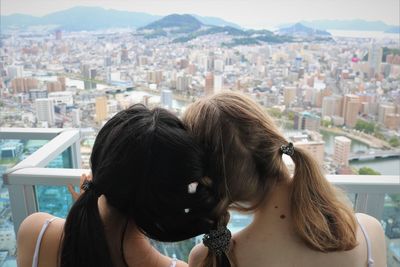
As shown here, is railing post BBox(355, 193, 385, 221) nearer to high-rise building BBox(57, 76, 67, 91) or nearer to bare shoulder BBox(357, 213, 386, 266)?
bare shoulder BBox(357, 213, 386, 266)

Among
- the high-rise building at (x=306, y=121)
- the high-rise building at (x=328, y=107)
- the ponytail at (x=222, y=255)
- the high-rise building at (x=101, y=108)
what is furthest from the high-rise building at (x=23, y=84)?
the ponytail at (x=222, y=255)

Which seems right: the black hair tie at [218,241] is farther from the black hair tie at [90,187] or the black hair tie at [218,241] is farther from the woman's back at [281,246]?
the black hair tie at [90,187]

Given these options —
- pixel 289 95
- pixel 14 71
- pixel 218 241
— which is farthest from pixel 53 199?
pixel 14 71

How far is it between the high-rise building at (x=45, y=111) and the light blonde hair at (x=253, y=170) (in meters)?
1.44

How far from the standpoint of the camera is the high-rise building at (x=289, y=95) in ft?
6.49

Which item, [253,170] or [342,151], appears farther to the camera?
[342,151]

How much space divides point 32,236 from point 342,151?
1.32m

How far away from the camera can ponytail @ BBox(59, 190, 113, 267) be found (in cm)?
77

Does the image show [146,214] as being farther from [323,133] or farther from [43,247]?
[323,133]

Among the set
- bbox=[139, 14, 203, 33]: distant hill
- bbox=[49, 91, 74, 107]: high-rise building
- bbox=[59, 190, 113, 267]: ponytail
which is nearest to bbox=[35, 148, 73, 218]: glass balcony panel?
bbox=[59, 190, 113, 267]: ponytail

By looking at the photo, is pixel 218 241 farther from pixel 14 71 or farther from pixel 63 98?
pixel 14 71

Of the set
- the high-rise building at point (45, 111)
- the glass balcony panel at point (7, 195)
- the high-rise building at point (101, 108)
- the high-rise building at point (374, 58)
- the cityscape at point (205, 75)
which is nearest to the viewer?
the glass balcony panel at point (7, 195)

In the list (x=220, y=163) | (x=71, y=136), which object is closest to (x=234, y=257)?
(x=220, y=163)

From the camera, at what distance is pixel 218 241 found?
81cm
